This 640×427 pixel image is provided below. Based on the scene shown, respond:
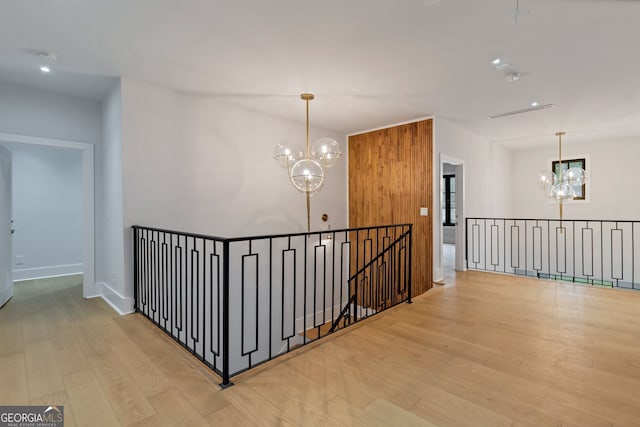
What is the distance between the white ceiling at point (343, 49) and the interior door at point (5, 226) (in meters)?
1.06

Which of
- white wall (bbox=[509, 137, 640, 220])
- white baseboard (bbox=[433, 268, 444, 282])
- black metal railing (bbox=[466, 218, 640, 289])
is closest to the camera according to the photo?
white baseboard (bbox=[433, 268, 444, 282])

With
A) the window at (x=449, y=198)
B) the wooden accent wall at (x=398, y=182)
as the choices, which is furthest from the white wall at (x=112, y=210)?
the window at (x=449, y=198)

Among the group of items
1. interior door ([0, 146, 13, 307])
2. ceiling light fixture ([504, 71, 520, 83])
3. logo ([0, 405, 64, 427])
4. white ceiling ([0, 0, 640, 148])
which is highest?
white ceiling ([0, 0, 640, 148])

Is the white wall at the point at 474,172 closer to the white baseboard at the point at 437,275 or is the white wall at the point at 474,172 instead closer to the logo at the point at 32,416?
the white baseboard at the point at 437,275

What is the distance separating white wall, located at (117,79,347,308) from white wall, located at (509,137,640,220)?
6.16m

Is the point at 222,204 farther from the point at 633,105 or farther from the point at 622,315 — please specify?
the point at 633,105

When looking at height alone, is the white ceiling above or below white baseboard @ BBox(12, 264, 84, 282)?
above

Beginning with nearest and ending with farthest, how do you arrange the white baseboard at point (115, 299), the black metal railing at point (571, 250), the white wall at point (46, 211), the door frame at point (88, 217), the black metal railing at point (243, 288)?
the black metal railing at point (243, 288), the white baseboard at point (115, 299), the door frame at point (88, 217), the white wall at point (46, 211), the black metal railing at point (571, 250)

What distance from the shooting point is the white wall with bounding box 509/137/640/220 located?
6664mm

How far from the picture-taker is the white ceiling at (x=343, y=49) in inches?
90.7

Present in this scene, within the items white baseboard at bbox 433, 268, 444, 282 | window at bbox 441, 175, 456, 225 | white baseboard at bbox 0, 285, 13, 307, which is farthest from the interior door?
window at bbox 441, 175, 456, 225

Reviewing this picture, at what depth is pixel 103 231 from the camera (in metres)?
4.30

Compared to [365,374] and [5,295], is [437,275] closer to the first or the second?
[365,374]

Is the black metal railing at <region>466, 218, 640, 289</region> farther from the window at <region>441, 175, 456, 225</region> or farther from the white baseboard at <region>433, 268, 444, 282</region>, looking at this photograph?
the window at <region>441, 175, 456, 225</region>
